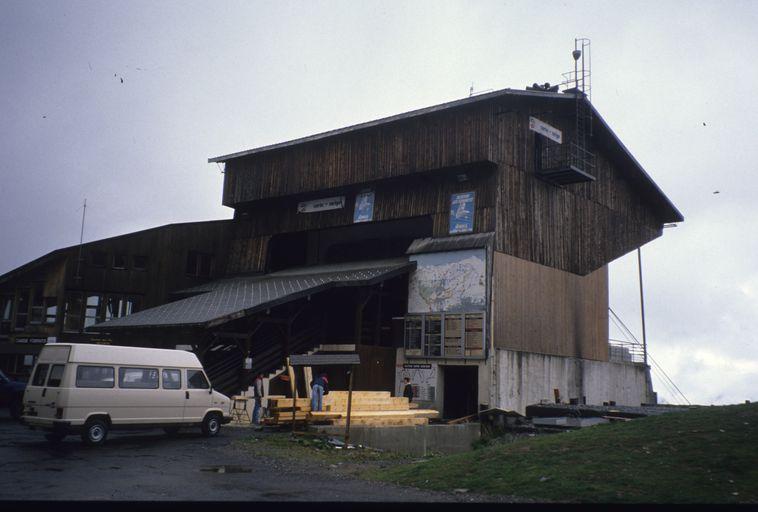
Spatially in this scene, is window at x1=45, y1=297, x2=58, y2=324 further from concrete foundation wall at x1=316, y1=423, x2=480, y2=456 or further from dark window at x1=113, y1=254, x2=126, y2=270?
concrete foundation wall at x1=316, y1=423, x2=480, y2=456

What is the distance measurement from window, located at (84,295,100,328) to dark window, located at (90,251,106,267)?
5.82 ft

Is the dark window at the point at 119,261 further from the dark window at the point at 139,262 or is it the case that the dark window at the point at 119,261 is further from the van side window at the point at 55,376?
the van side window at the point at 55,376

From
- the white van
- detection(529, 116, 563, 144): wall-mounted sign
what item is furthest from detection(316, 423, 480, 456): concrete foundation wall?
detection(529, 116, 563, 144): wall-mounted sign

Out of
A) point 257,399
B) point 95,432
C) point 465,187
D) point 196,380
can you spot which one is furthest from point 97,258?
point 95,432

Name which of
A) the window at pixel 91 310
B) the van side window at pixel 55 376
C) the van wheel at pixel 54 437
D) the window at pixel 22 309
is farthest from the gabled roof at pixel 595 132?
the van wheel at pixel 54 437

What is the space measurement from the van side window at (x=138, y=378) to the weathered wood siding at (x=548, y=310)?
14.4 m

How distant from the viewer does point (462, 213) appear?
1248 inches

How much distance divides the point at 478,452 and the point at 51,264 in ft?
102

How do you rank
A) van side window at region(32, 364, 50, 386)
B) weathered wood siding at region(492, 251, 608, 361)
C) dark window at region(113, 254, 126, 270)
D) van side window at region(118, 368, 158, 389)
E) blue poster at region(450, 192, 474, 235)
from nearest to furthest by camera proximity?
1. van side window at region(32, 364, 50, 386)
2. van side window at region(118, 368, 158, 389)
3. weathered wood siding at region(492, 251, 608, 361)
4. blue poster at region(450, 192, 474, 235)
5. dark window at region(113, 254, 126, 270)

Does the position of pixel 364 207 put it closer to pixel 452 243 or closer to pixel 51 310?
pixel 452 243

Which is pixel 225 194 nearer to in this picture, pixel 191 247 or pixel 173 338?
pixel 191 247

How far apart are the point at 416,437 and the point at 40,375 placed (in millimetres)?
11643

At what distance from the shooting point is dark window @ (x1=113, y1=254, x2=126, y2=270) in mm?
39688

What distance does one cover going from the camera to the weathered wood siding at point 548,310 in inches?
1195
